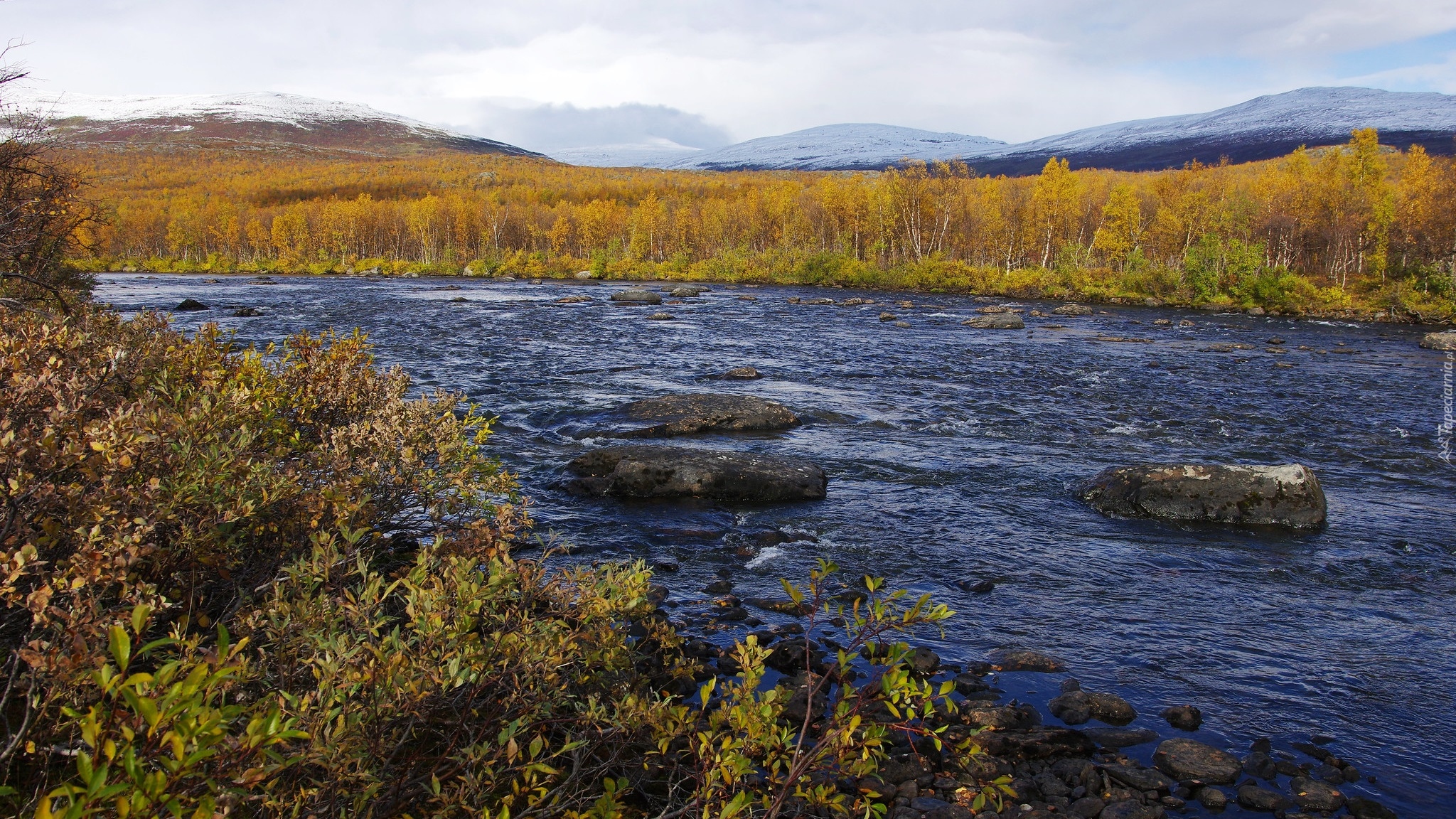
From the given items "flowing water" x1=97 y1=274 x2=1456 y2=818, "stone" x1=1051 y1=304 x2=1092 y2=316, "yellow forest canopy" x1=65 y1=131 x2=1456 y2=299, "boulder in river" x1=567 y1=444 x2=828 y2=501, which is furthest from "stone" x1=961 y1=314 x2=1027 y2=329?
"boulder in river" x1=567 y1=444 x2=828 y2=501

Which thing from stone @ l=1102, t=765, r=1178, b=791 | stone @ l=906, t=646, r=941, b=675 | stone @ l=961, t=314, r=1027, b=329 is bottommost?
stone @ l=1102, t=765, r=1178, b=791

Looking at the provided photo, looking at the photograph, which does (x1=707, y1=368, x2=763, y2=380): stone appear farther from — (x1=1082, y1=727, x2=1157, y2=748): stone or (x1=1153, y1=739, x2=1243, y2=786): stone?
(x1=1153, y1=739, x2=1243, y2=786): stone

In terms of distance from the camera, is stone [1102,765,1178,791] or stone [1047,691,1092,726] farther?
stone [1047,691,1092,726]

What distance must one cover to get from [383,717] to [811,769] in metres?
1.72

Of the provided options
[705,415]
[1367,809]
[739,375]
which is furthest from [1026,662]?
[739,375]

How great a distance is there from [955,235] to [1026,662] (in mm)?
82820

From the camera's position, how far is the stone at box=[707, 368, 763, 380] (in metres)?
21.2

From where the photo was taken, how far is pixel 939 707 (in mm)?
6043

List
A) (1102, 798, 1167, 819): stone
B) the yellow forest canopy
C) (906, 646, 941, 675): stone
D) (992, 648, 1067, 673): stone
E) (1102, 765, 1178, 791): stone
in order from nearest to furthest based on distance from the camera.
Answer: (1102, 798, 1167, 819): stone, (1102, 765, 1178, 791): stone, (906, 646, 941, 675): stone, (992, 648, 1067, 673): stone, the yellow forest canopy

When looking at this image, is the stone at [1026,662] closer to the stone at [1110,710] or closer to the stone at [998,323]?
the stone at [1110,710]

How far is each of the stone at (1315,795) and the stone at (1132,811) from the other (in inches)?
37.8

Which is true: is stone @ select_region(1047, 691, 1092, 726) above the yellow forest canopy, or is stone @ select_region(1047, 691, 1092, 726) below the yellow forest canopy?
below

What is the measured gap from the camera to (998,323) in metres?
35.5

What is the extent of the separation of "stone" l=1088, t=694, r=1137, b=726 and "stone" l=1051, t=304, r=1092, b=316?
38813 mm
